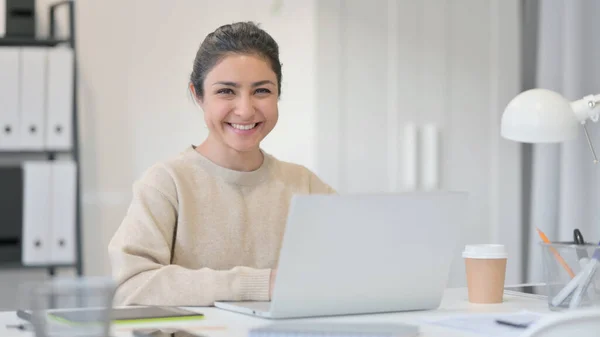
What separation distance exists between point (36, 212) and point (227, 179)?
1.25 m

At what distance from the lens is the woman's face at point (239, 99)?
200 cm

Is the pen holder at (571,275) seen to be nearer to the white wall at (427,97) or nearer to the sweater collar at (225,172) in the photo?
the sweater collar at (225,172)

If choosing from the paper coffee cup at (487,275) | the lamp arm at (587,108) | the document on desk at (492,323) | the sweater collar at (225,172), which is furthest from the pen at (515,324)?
the sweater collar at (225,172)

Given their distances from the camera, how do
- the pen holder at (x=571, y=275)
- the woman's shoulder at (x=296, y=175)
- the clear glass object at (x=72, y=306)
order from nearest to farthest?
1. the clear glass object at (x=72, y=306)
2. the pen holder at (x=571, y=275)
3. the woman's shoulder at (x=296, y=175)

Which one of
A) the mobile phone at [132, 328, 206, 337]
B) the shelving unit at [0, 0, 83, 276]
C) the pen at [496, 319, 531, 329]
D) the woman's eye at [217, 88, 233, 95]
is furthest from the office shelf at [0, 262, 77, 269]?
the pen at [496, 319, 531, 329]

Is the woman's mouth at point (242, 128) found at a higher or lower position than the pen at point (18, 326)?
higher

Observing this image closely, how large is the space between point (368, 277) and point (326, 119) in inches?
66.6

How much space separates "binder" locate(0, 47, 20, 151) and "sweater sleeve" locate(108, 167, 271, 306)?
1288 mm

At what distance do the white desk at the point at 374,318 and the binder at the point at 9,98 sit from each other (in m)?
1.60

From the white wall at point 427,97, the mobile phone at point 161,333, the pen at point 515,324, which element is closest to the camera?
the mobile phone at point 161,333

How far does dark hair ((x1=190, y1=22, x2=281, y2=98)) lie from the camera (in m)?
2.02

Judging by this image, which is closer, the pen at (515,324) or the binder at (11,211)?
the pen at (515,324)

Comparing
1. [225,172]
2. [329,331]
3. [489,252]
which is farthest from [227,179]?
[329,331]

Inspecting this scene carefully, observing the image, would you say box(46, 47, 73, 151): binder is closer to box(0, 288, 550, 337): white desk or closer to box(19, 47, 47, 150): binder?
box(19, 47, 47, 150): binder
